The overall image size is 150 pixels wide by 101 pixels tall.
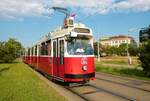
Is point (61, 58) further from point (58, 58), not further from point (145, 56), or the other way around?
point (145, 56)

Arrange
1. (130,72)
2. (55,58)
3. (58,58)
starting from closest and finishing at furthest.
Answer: (58,58) → (55,58) → (130,72)

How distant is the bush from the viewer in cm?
2173

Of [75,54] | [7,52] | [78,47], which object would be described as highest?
[7,52]

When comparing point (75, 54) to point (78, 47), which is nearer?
point (75, 54)

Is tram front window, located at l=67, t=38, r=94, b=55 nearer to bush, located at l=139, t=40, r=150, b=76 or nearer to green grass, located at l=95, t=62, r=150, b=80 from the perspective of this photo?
Answer: green grass, located at l=95, t=62, r=150, b=80

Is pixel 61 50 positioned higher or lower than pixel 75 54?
higher

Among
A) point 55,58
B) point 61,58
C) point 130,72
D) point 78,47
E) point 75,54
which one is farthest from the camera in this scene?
point 130,72

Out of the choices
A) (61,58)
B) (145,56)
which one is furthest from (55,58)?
(145,56)

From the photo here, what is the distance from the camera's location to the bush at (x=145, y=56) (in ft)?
71.3

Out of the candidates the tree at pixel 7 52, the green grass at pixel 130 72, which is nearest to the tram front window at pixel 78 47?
the green grass at pixel 130 72

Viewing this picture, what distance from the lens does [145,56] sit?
71.8ft

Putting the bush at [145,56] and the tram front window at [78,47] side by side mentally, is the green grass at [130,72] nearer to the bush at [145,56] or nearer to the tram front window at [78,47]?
the bush at [145,56]

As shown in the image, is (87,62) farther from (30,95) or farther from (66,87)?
(30,95)

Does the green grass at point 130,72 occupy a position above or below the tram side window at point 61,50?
below
